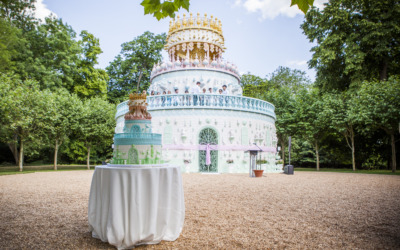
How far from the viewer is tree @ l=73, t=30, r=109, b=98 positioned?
1305 inches

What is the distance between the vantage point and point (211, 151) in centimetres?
1941

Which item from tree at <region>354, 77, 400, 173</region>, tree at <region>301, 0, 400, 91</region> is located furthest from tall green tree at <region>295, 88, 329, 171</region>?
tree at <region>354, 77, 400, 173</region>

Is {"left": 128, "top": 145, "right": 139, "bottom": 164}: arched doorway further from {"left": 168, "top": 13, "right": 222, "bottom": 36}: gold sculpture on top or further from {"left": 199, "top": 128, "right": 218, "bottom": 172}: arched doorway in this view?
{"left": 168, "top": 13, "right": 222, "bottom": 36}: gold sculpture on top

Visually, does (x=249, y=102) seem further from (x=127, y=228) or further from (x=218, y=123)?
(x=127, y=228)

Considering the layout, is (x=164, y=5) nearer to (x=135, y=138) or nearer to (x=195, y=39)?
(x=135, y=138)

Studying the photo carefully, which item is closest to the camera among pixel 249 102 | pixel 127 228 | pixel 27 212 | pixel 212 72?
pixel 127 228

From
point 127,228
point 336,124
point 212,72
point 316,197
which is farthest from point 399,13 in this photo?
point 127,228

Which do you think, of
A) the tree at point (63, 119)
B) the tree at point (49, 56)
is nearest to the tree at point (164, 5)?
the tree at point (63, 119)

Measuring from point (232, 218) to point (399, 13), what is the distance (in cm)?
2444

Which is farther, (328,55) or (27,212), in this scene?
(328,55)

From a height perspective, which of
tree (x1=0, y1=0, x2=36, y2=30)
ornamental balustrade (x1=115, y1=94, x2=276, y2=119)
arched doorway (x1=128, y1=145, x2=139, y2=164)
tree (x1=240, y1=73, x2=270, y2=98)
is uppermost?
tree (x1=0, y1=0, x2=36, y2=30)

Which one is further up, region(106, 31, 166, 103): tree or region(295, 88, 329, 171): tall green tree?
region(106, 31, 166, 103): tree

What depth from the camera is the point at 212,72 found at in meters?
24.9

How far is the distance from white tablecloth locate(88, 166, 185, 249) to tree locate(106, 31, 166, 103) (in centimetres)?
3503
